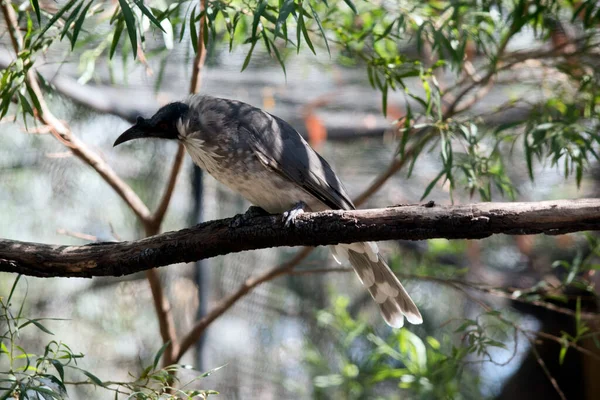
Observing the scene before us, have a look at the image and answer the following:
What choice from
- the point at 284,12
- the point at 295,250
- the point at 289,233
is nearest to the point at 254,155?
the point at 289,233

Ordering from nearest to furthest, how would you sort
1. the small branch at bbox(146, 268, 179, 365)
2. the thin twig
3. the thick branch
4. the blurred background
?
the thick branch
the thin twig
the small branch at bbox(146, 268, 179, 365)
the blurred background

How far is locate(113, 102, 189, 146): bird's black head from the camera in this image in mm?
3053

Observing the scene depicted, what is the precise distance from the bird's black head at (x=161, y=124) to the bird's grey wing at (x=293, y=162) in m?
0.30

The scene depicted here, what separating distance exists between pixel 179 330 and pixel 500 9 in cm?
274

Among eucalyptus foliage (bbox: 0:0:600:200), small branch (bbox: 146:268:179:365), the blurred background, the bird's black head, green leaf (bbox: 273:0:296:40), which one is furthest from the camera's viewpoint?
the blurred background

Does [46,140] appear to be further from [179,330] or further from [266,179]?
[266,179]

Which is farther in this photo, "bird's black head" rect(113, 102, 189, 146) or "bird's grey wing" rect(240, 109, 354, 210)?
"bird's black head" rect(113, 102, 189, 146)

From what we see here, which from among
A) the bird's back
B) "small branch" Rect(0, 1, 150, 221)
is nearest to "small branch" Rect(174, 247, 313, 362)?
"small branch" Rect(0, 1, 150, 221)

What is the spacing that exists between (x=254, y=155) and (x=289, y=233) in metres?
0.60

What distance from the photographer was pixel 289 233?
2439 mm

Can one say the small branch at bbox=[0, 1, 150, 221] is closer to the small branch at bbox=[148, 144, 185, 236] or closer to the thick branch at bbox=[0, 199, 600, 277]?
the small branch at bbox=[148, 144, 185, 236]

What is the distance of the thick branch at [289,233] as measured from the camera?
211cm

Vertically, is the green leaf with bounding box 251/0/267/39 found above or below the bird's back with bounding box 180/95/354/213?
above

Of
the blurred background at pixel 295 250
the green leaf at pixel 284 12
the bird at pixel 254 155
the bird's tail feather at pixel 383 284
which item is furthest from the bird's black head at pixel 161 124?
the blurred background at pixel 295 250
